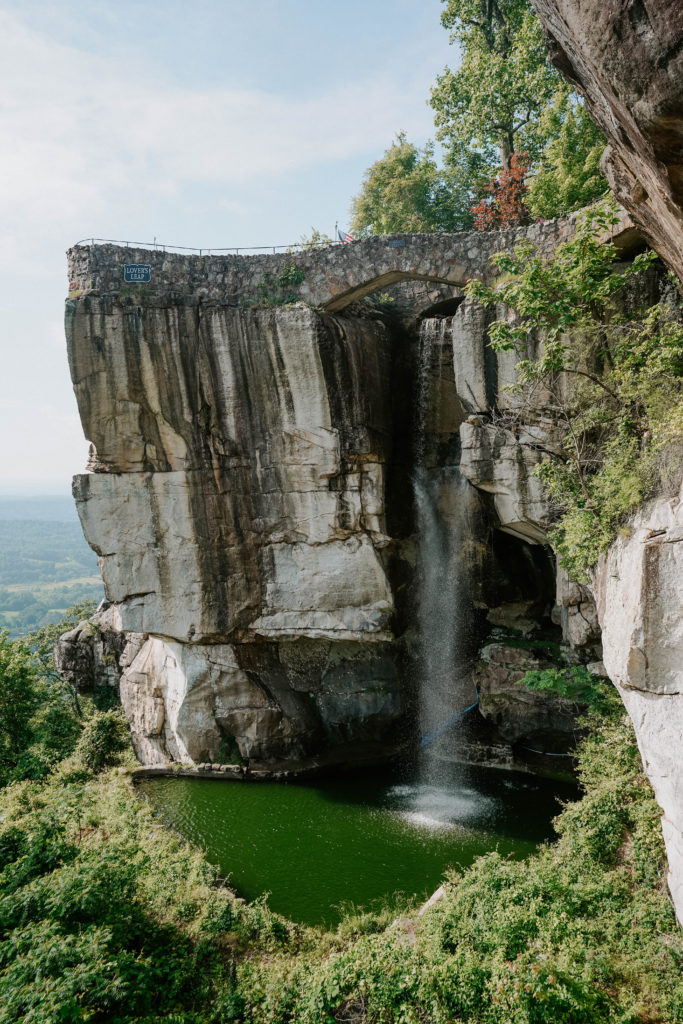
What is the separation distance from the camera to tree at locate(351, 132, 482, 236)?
64.5 feet

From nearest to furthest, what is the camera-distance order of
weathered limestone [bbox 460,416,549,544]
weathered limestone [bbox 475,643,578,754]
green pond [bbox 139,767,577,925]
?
green pond [bbox 139,767,577,925]
weathered limestone [bbox 460,416,549,544]
weathered limestone [bbox 475,643,578,754]

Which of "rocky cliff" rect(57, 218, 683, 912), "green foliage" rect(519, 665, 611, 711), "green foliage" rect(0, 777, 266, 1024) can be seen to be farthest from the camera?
"rocky cliff" rect(57, 218, 683, 912)

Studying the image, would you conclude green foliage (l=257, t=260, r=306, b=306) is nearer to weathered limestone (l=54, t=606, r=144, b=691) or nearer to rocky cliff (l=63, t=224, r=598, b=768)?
rocky cliff (l=63, t=224, r=598, b=768)

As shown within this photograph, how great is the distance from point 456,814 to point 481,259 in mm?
12191

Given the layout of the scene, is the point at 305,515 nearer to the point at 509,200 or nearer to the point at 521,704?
the point at 521,704

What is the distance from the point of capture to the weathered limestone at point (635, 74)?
4.04m

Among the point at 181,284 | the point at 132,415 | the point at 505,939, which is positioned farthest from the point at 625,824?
the point at 181,284

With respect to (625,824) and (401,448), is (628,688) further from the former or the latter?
(401,448)

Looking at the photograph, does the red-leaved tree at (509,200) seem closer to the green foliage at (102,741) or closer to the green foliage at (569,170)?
the green foliage at (569,170)

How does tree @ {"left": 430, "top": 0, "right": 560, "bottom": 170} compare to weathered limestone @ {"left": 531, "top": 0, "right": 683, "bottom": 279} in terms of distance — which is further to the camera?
tree @ {"left": 430, "top": 0, "right": 560, "bottom": 170}

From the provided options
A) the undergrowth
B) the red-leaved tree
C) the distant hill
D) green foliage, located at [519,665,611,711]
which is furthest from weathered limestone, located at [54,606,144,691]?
the distant hill

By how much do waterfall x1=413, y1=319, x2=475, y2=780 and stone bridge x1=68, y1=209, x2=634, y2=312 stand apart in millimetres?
2098

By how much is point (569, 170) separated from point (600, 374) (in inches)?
240

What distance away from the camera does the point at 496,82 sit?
660 inches
